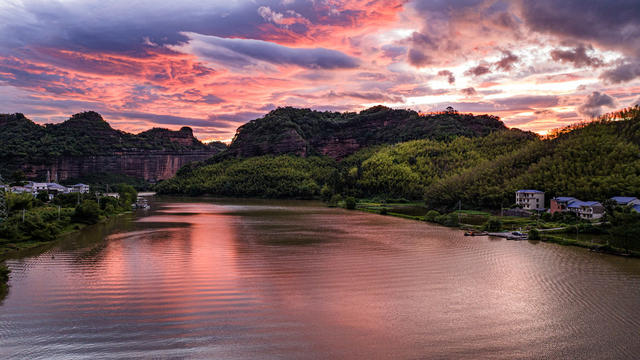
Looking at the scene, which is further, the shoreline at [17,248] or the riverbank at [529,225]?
the riverbank at [529,225]

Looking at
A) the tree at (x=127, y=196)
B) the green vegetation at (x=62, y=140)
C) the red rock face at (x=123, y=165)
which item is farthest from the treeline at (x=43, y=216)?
the red rock face at (x=123, y=165)

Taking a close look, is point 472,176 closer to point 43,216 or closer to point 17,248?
point 43,216

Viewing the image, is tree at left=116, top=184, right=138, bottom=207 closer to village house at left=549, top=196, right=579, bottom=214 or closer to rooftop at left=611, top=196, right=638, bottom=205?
village house at left=549, top=196, right=579, bottom=214

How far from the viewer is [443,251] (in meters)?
21.2

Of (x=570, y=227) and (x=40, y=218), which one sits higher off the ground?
(x=570, y=227)

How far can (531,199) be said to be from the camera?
35.7m

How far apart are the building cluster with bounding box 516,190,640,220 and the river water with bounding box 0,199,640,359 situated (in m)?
8.81

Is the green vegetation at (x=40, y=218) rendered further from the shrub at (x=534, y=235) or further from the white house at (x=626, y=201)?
the white house at (x=626, y=201)

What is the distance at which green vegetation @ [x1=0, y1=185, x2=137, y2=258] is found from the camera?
20.2m

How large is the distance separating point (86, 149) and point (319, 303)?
107765mm

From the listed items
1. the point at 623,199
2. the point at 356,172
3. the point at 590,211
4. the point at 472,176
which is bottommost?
the point at 590,211

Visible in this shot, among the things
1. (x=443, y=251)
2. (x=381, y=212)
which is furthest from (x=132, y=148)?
(x=443, y=251)

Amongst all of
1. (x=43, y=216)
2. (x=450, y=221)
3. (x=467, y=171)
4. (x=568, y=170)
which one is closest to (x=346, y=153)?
(x=467, y=171)

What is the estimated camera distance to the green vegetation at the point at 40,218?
20188 millimetres
